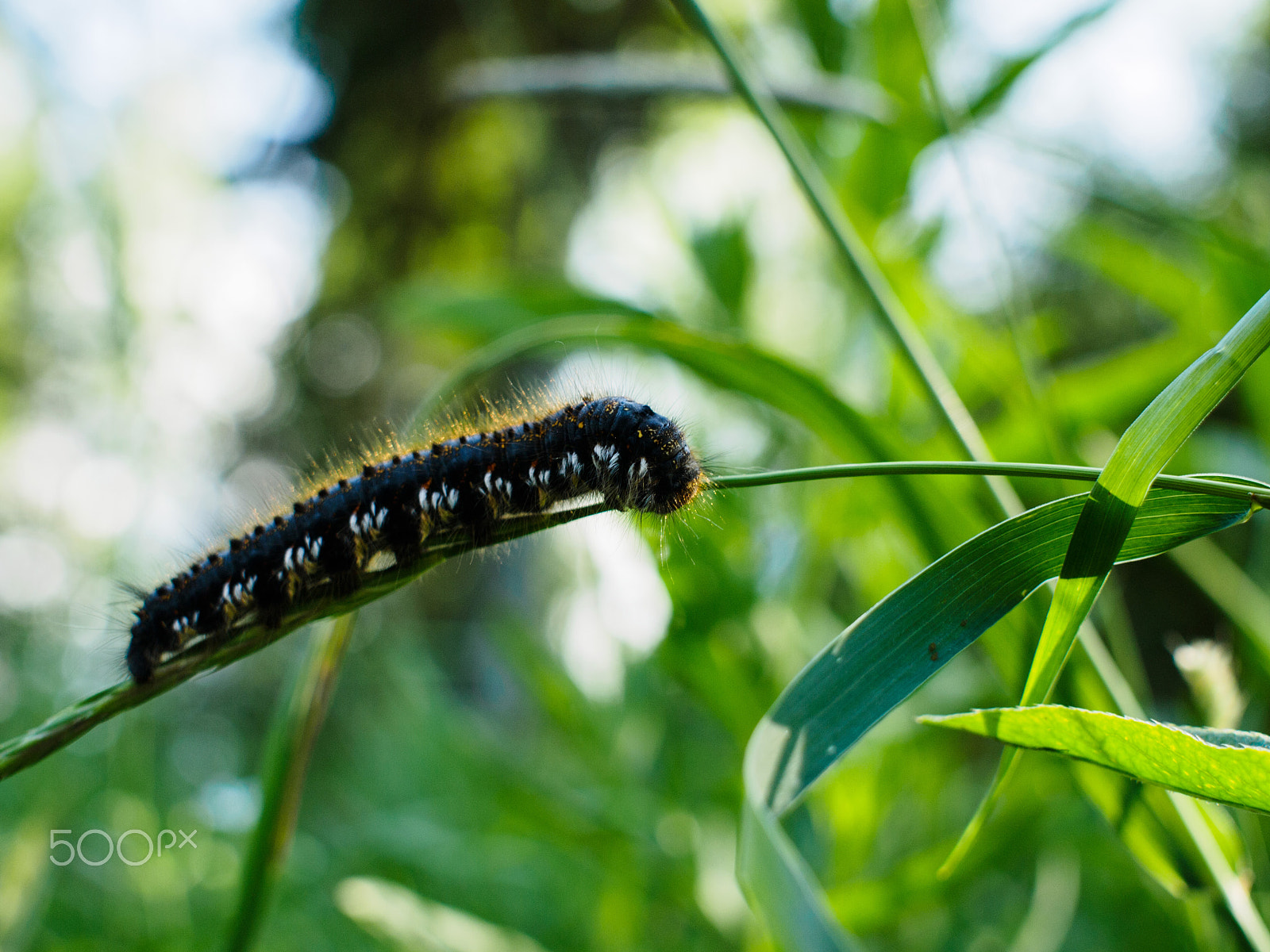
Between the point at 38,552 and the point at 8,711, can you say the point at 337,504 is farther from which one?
the point at 8,711

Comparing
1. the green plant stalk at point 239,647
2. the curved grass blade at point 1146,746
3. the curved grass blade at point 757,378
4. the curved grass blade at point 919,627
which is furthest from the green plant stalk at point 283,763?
the curved grass blade at point 1146,746

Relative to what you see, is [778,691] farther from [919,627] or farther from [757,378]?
[919,627]

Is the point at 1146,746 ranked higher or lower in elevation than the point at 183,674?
lower

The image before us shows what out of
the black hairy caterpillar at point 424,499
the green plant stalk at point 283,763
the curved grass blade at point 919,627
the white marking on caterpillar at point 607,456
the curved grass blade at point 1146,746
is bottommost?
the curved grass blade at point 1146,746

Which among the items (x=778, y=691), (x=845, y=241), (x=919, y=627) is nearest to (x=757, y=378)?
(x=845, y=241)

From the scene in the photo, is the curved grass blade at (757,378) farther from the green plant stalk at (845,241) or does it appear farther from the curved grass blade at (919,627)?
the curved grass blade at (919,627)

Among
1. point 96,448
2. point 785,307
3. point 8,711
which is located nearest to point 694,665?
point 785,307
